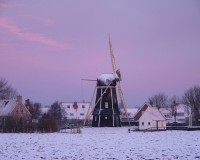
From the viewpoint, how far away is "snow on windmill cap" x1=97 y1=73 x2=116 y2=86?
64.2 metres

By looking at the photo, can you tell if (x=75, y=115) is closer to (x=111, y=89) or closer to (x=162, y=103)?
(x=162, y=103)

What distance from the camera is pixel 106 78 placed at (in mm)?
64688

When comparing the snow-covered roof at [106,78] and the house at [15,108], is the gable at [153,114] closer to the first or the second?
the snow-covered roof at [106,78]

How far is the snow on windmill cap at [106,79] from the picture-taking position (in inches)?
2530

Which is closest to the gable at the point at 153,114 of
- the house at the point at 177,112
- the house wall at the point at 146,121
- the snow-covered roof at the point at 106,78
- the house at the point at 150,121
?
the house at the point at 150,121

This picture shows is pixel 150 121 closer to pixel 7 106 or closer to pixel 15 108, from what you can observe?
pixel 15 108

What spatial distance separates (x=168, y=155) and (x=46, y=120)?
30090 mm

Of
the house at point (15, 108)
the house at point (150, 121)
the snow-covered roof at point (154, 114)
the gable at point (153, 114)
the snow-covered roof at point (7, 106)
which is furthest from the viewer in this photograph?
the house at point (15, 108)

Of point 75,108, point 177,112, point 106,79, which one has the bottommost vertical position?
point 177,112

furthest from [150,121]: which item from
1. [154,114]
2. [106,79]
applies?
[106,79]

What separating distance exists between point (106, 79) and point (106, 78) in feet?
0.70

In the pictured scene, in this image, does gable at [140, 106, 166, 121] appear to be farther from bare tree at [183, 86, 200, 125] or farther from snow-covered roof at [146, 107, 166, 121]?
bare tree at [183, 86, 200, 125]

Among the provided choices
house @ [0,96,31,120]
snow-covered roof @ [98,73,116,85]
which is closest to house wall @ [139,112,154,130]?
snow-covered roof @ [98,73,116,85]

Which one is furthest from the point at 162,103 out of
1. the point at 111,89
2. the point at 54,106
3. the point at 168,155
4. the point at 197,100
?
the point at 168,155
